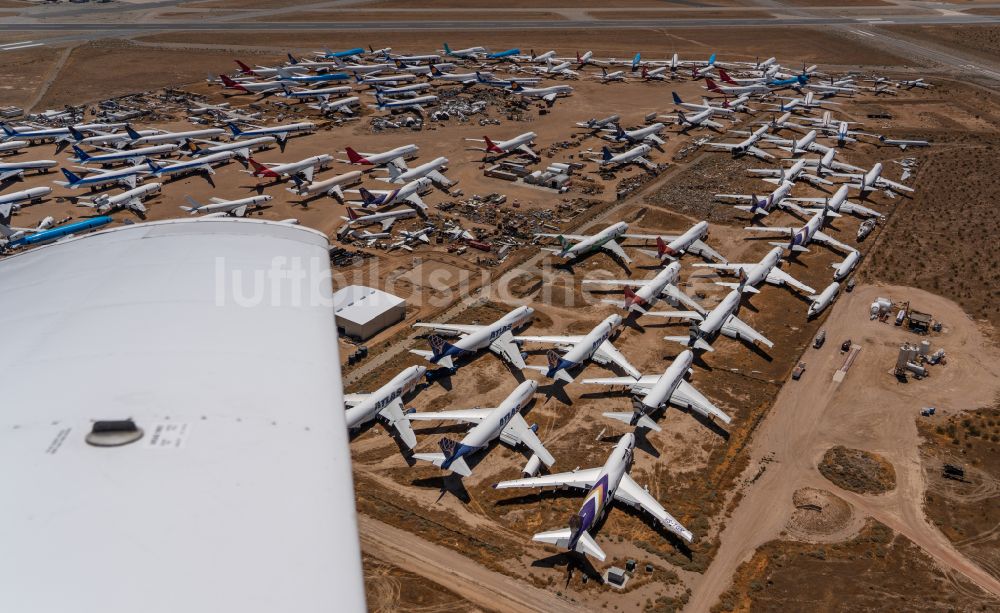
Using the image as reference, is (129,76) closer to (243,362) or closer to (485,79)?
(485,79)

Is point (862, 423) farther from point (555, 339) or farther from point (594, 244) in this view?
point (594, 244)

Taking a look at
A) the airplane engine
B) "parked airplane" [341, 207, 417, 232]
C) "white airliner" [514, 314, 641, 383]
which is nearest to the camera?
the airplane engine

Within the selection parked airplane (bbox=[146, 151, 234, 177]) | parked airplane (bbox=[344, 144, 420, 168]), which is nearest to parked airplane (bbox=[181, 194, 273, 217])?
parked airplane (bbox=[146, 151, 234, 177])

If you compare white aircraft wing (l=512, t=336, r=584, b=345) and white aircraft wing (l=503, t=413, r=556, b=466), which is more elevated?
white aircraft wing (l=512, t=336, r=584, b=345)

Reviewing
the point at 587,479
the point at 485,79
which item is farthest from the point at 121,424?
the point at 485,79

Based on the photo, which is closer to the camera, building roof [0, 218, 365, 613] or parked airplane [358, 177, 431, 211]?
building roof [0, 218, 365, 613]

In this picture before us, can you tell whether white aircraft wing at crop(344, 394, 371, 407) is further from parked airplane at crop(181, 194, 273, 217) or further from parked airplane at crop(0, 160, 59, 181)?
parked airplane at crop(0, 160, 59, 181)
